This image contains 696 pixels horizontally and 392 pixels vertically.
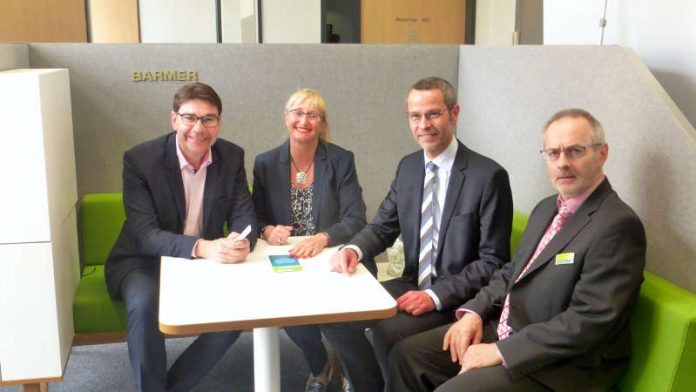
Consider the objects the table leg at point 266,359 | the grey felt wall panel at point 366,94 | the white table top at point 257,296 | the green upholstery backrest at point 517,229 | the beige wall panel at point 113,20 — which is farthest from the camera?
the beige wall panel at point 113,20

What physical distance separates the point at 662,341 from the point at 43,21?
14.2 feet

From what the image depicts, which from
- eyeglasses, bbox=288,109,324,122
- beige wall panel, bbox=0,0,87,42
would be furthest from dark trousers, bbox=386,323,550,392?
beige wall panel, bbox=0,0,87,42

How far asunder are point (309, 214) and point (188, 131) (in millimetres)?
627

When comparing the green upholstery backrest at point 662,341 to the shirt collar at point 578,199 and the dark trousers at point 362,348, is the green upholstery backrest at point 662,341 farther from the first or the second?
the dark trousers at point 362,348

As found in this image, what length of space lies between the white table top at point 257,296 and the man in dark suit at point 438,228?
0.20 m

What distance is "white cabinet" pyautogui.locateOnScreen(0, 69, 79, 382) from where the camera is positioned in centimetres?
235

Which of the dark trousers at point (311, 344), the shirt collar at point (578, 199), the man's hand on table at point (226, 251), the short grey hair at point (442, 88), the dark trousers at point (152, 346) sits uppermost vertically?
the short grey hair at point (442, 88)

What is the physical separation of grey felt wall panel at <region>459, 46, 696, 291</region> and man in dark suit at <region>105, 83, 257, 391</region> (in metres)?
1.31

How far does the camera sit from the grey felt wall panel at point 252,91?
3.30 metres

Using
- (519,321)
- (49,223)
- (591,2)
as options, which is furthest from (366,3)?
(519,321)

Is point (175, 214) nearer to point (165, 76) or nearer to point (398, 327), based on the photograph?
point (398, 327)

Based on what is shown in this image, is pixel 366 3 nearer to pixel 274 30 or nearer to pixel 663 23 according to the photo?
pixel 274 30

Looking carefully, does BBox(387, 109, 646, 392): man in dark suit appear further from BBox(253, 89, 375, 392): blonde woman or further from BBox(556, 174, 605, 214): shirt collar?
BBox(253, 89, 375, 392): blonde woman

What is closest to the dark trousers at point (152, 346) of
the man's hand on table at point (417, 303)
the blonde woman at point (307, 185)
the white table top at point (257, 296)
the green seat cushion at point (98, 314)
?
the green seat cushion at point (98, 314)
